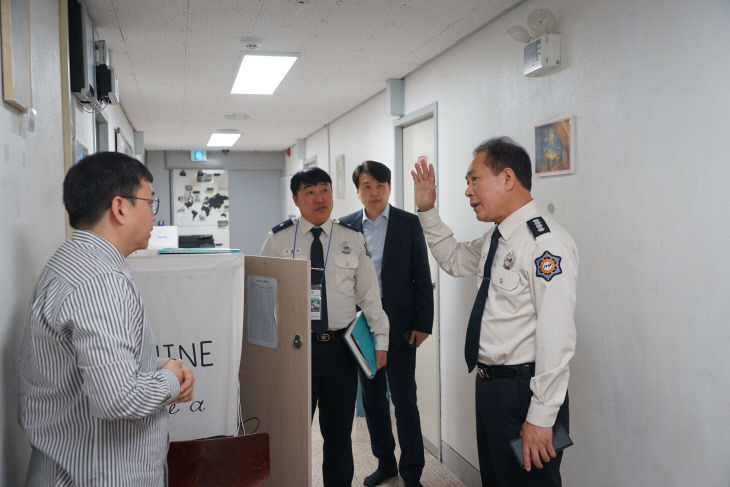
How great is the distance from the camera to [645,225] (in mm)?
2066

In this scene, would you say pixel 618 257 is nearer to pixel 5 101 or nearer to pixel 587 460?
pixel 587 460

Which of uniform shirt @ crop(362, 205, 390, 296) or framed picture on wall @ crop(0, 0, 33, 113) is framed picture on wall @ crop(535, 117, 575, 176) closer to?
uniform shirt @ crop(362, 205, 390, 296)

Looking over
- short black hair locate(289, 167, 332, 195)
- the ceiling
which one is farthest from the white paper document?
the ceiling

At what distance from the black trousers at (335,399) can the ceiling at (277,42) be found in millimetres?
1635

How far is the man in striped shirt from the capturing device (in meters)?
1.23

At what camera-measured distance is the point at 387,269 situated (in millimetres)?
3162

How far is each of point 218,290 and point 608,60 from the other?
5.55 ft

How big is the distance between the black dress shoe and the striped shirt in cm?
205

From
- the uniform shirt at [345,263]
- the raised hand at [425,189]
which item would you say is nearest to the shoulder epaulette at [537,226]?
the raised hand at [425,189]

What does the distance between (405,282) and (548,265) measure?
1411 mm

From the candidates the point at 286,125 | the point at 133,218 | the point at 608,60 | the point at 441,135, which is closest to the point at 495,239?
the point at 608,60

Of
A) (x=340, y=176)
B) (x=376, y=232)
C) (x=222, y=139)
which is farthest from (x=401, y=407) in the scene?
(x=222, y=139)

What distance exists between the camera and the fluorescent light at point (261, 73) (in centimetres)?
386

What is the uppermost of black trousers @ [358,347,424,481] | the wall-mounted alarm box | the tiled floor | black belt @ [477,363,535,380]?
the wall-mounted alarm box
